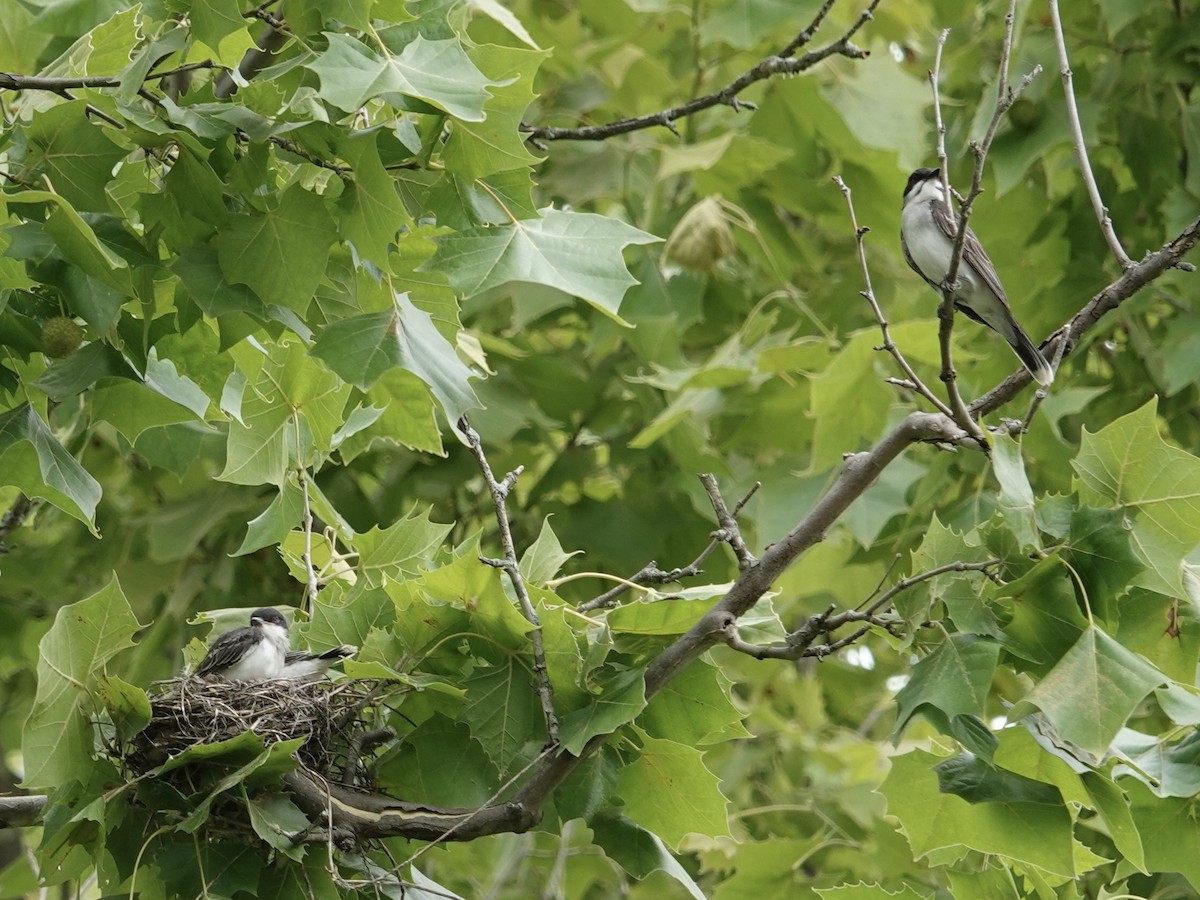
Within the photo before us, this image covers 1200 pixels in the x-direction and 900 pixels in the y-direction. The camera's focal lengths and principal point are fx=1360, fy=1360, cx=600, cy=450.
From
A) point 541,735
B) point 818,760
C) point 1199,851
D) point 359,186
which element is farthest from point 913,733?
point 359,186

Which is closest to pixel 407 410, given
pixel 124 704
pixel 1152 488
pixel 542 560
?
pixel 542 560

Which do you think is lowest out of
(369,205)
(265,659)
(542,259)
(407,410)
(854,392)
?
(265,659)

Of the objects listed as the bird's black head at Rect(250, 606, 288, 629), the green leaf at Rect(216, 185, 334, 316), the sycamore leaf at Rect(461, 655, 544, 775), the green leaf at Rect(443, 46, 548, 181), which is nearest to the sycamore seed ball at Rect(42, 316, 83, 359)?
the green leaf at Rect(216, 185, 334, 316)

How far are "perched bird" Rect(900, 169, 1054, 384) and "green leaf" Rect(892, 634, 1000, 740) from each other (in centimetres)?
147

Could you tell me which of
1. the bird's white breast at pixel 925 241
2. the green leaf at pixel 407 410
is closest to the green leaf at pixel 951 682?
the green leaf at pixel 407 410

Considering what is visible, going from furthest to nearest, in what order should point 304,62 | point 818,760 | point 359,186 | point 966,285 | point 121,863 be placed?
point 818,760 < point 966,285 < point 121,863 < point 359,186 < point 304,62

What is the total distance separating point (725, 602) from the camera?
2.80 metres

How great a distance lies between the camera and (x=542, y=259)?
3.22m

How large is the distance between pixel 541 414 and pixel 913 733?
3.71 metres

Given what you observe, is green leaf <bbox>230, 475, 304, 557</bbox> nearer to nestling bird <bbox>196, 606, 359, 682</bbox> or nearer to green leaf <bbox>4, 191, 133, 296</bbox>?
nestling bird <bbox>196, 606, 359, 682</bbox>

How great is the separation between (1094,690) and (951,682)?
0.92 feet

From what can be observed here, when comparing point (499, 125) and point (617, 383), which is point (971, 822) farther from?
point (617, 383)

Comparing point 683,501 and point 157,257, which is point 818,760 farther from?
point 157,257

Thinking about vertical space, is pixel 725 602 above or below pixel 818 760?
above
